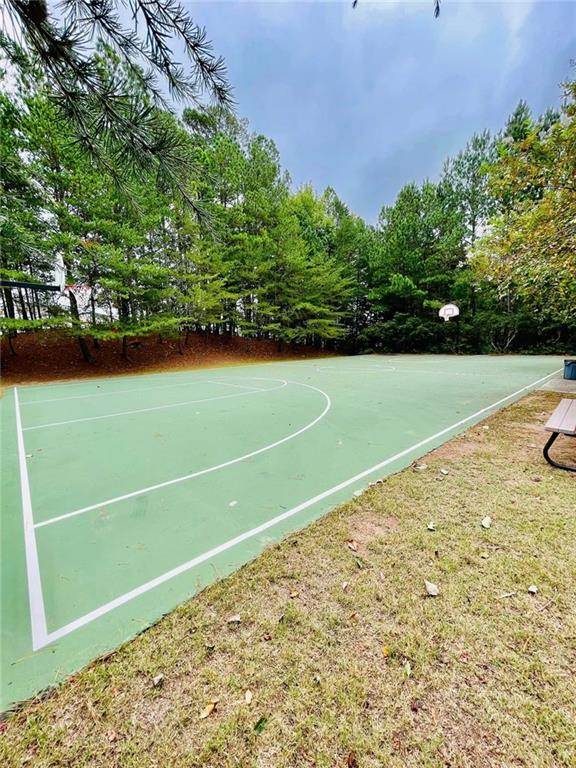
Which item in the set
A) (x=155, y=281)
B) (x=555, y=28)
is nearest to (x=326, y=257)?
(x=155, y=281)

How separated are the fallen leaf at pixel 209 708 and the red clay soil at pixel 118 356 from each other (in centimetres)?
1482

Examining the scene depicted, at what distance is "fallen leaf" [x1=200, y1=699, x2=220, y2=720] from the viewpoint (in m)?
1.19

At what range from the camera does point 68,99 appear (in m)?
1.40

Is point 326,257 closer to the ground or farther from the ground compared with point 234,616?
farther from the ground

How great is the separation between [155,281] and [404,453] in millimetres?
15845

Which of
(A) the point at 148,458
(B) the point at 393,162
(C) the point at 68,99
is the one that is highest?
(B) the point at 393,162

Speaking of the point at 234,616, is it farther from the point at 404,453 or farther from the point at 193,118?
the point at 404,453

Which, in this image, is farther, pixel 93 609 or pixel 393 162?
pixel 393 162

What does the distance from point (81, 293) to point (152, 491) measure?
1350 centimetres

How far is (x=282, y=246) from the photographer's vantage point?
20.4m

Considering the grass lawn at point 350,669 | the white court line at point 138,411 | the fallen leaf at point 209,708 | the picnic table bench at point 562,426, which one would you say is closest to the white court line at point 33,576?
the grass lawn at point 350,669

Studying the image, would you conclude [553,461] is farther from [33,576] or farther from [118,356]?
[118,356]

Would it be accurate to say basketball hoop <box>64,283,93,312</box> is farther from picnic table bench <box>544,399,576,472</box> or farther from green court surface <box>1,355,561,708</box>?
picnic table bench <box>544,399,576,472</box>

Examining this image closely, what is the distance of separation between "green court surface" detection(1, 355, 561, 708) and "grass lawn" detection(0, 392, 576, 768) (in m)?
0.28
